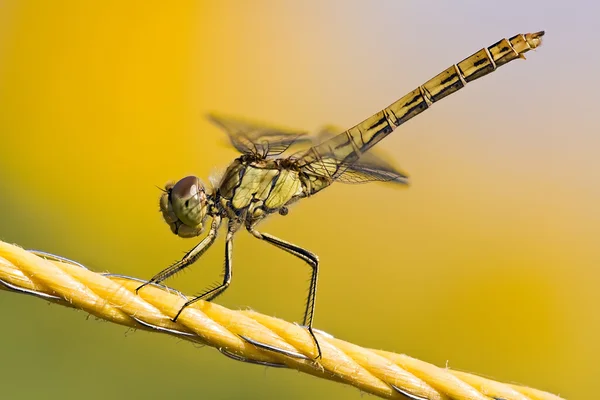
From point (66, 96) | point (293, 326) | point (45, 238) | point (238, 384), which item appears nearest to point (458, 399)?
point (293, 326)

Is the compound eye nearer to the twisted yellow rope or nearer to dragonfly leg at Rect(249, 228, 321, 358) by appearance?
dragonfly leg at Rect(249, 228, 321, 358)

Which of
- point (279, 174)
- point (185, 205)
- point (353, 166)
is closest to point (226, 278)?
point (185, 205)

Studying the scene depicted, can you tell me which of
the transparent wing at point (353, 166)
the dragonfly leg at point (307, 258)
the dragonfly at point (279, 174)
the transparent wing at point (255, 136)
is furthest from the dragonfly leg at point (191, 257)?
the transparent wing at point (353, 166)

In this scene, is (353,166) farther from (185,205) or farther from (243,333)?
(243,333)

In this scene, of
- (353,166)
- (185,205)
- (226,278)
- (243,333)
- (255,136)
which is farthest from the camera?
(353,166)

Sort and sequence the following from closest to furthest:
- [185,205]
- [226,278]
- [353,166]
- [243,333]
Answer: [243,333], [226,278], [185,205], [353,166]

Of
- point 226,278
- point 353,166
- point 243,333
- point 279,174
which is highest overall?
point 353,166
